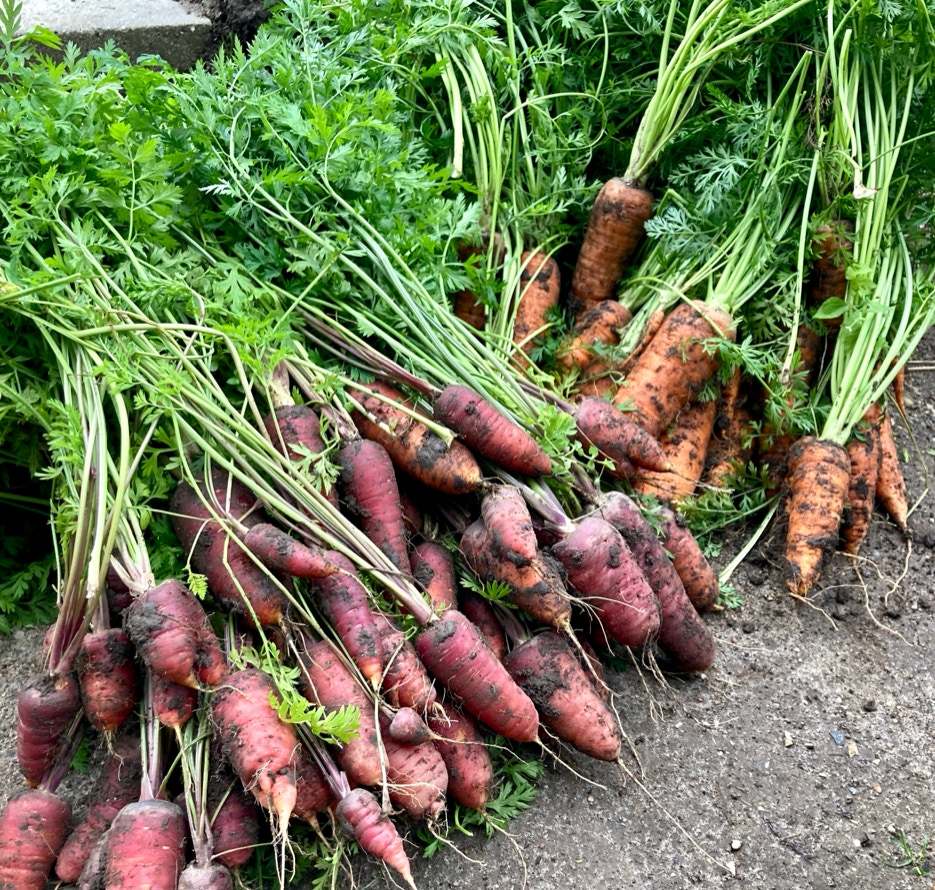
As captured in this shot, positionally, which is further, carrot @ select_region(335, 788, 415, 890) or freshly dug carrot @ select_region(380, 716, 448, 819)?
freshly dug carrot @ select_region(380, 716, 448, 819)

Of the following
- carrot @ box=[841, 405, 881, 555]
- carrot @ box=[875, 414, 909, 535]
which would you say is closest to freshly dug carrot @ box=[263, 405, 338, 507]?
carrot @ box=[841, 405, 881, 555]

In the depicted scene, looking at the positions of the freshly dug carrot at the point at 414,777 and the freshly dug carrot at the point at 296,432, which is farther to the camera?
the freshly dug carrot at the point at 296,432

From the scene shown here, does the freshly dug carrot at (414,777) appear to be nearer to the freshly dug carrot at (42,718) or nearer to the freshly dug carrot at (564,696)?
the freshly dug carrot at (564,696)

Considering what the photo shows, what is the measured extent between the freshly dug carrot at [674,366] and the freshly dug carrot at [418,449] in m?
0.90

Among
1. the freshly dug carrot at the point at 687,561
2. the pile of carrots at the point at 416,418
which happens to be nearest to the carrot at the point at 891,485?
the pile of carrots at the point at 416,418

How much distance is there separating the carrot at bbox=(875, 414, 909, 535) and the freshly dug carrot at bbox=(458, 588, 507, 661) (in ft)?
5.78

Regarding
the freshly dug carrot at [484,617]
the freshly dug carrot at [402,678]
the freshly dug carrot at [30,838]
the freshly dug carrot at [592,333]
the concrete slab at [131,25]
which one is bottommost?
the freshly dug carrot at [30,838]

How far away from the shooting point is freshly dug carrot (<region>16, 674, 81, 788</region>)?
2.23 m

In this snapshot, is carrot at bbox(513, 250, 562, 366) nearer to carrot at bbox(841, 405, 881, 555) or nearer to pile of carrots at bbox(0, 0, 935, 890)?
pile of carrots at bbox(0, 0, 935, 890)

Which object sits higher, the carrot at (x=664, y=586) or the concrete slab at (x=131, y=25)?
the concrete slab at (x=131, y=25)

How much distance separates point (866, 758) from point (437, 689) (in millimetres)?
1318

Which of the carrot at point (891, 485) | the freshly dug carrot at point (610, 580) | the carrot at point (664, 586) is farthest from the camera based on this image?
the carrot at point (891, 485)

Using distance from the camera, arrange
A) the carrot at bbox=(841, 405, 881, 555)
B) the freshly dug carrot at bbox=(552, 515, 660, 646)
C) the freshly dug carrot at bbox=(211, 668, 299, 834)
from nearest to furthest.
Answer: the freshly dug carrot at bbox=(211, 668, 299, 834) → the freshly dug carrot at bbox=(552, 515, 660, 646) → the carrot at bbox=(841, 405, 881, 555)

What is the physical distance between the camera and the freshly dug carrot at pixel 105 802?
2164 mm
